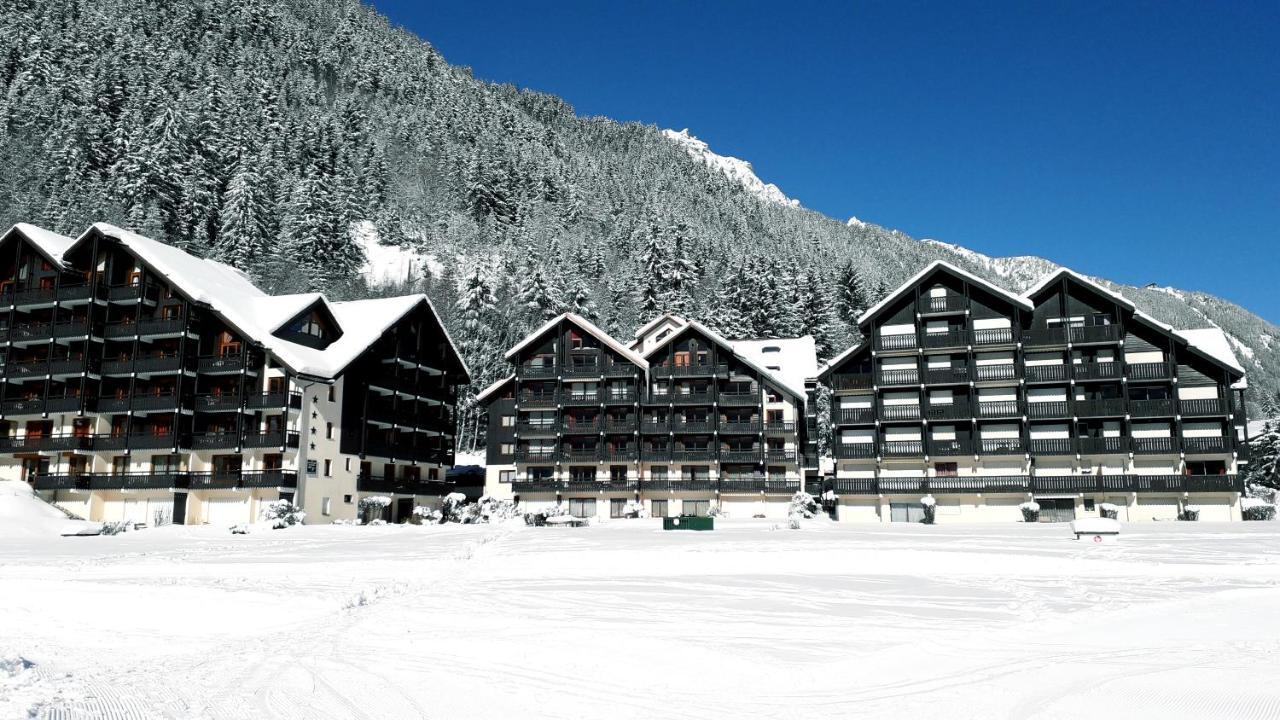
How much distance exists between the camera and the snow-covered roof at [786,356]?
239 feet

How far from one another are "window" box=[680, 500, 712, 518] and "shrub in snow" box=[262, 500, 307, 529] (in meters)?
27.9

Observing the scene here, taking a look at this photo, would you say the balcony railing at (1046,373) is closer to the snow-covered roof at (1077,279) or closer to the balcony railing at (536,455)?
the snow-covered roof at (1077,279)

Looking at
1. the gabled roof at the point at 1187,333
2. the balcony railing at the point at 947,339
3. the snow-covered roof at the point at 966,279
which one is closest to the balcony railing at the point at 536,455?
the snow-covered roof at the point at 966,279

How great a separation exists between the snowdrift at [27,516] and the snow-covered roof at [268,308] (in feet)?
47.1

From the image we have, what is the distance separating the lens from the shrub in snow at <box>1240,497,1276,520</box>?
54.8 metres

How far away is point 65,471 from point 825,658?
60490 millimetres

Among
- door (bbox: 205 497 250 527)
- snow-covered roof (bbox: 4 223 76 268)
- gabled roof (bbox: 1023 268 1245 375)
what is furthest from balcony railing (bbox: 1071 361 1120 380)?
snow-covered roof (bbox: 4 223 76 268)

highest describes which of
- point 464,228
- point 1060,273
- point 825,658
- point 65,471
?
point 464,228

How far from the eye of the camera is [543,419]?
72.0 m

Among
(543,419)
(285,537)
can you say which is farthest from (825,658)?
(543,419)

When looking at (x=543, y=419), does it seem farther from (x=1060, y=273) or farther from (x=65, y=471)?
(x=1060, y=273)

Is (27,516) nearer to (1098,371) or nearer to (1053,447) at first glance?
(1053,447)

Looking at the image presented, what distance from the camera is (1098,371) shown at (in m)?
59.5

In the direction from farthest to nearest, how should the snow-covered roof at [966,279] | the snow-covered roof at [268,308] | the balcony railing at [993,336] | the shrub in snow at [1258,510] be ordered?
1. the balcony railing at [993,336]
2. the snow-covered roof at [966,279]
3. the snow-covered roof at [268,308]
4. the shrub in snow at [1258,510]
